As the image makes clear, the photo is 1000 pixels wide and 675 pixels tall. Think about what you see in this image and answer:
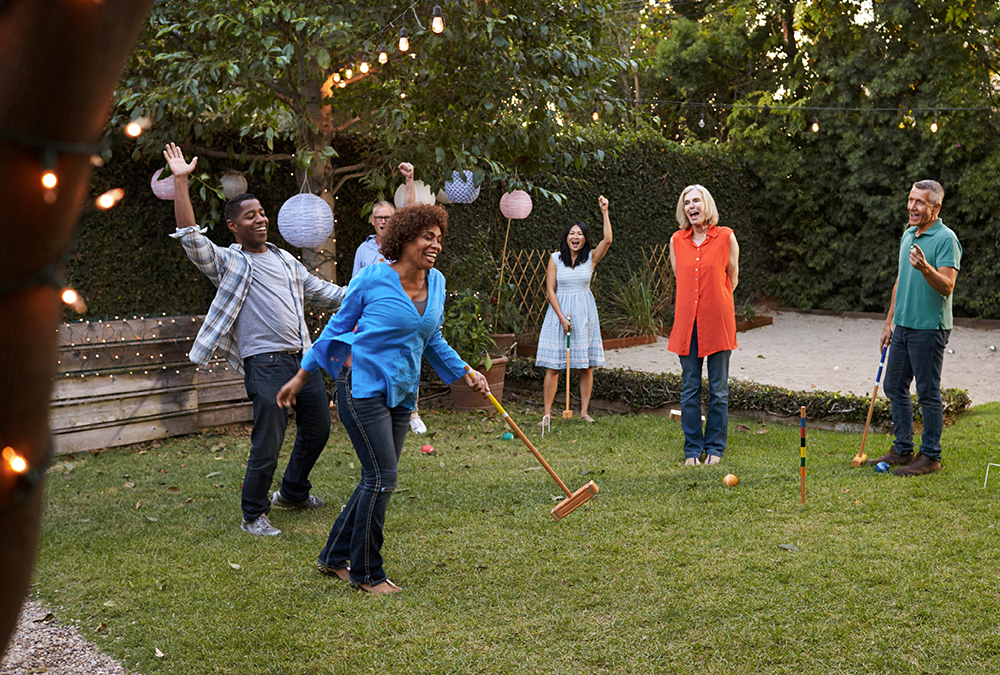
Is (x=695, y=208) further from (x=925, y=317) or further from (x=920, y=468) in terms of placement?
(x=920, y=468)

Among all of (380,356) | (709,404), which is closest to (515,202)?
(709,404)

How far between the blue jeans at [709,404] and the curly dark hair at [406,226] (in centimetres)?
300

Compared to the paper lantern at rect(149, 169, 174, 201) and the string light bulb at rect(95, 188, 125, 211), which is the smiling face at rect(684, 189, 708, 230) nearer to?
the paper lantern at rect(149, 169, 174, 201)

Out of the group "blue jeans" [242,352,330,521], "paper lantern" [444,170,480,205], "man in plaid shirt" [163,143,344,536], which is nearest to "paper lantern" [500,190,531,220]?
"paper lantern" [444,170,480,205]

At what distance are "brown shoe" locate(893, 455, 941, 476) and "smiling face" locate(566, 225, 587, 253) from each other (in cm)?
333

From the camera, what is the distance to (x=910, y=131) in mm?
A: 14836

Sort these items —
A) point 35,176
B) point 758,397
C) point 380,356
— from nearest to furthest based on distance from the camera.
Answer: point 35,176 → point 380,356 → point 758,397

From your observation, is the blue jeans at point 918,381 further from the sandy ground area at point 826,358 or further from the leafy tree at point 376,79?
the leafy tree at point 376,79

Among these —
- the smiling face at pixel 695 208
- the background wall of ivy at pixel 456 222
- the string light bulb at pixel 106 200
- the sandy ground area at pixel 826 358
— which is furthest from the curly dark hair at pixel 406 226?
the sandy ground area at pixel 826 358

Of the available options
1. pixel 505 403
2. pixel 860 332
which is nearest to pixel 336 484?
pixel 505 403

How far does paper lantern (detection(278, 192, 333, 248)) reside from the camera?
6562mm

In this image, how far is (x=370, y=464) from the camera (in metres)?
3.66

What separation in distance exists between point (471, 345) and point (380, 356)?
15.7 feet

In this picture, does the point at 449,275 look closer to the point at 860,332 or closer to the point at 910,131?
the point at 860,332
